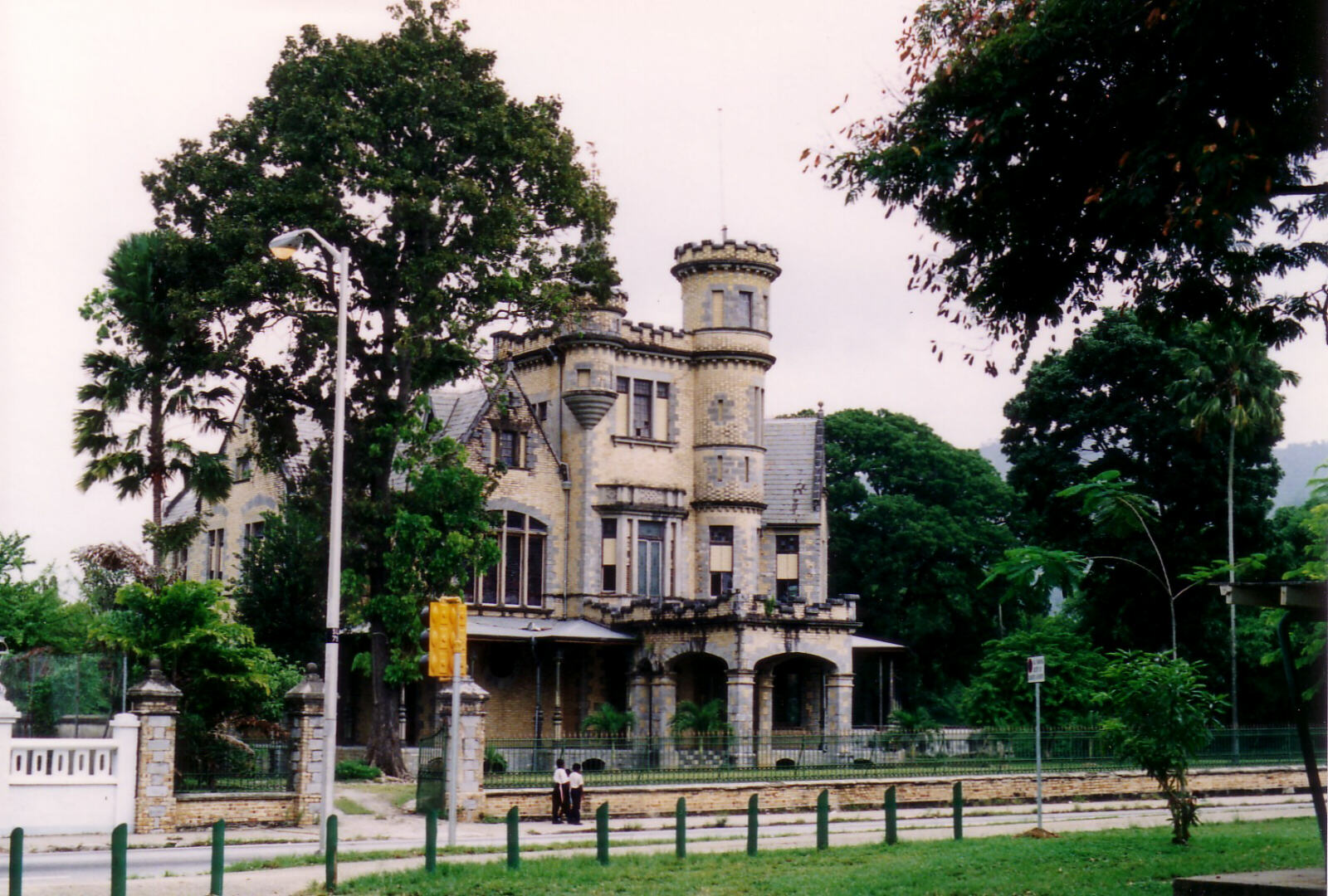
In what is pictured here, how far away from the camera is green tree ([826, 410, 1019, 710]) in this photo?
6581 cm

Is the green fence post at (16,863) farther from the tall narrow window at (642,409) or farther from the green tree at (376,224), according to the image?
the tall narrow window at (642,409)

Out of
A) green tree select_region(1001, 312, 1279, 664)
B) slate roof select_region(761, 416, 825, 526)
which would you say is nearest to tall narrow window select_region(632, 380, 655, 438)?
slate roof select_region(761, 416, 825, 526)

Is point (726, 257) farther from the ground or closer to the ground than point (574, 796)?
farther from the ground

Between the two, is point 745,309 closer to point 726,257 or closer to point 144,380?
point 726,257

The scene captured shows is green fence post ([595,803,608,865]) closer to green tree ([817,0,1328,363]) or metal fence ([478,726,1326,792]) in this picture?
green tree ([817,0,1328,363])

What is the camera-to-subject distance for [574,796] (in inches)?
1080

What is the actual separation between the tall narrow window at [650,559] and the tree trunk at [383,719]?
14.4 meters

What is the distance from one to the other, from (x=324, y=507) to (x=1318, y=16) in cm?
2864

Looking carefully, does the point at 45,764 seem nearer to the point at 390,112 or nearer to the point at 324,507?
the point at 324,507

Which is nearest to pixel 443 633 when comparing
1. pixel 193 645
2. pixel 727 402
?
pixel 193 645

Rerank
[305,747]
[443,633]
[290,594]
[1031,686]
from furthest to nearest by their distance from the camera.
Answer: [1031,686] < [290,594] < [305,747] < [443,633]

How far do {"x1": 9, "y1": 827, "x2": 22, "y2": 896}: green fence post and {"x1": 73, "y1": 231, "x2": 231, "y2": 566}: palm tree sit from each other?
2090cm

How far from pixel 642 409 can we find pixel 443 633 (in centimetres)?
3233

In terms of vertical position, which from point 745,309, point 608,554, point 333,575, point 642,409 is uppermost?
point 745,309
